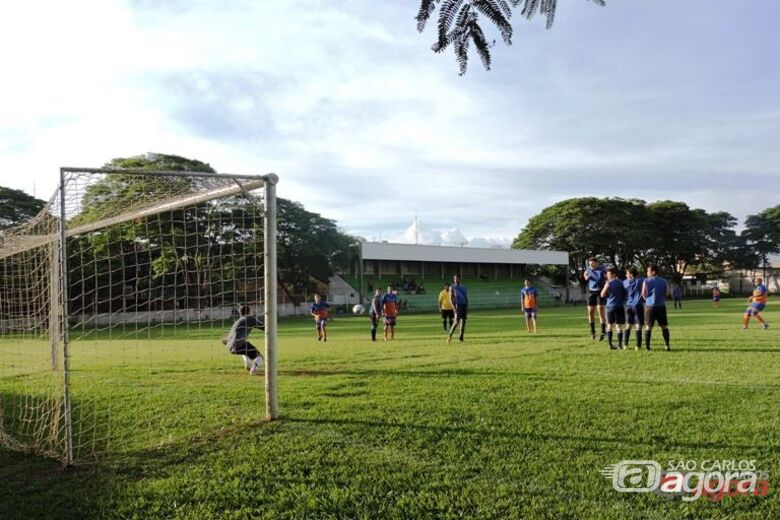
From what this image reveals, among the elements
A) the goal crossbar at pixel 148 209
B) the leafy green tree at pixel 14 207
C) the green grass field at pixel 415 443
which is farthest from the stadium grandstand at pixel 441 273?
the green grass field at pixel 415 443

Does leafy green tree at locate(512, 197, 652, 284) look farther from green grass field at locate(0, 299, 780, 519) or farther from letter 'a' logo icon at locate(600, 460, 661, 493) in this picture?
letter 'a' logo icon at locate(600, 460, 661, 493)

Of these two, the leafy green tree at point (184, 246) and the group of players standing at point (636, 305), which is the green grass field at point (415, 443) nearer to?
the leafy green tree at point (184, 246)

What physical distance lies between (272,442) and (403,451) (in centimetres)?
126

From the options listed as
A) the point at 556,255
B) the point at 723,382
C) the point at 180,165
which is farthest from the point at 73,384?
the point at 556,255

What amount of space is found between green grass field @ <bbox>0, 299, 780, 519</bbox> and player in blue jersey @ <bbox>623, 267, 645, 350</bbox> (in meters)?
2.61

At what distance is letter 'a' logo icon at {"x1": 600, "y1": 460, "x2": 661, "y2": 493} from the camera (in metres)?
4.07

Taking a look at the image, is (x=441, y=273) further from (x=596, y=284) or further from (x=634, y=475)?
(x=634, y=475)

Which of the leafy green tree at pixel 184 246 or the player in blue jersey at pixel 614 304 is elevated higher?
the leafy green tree at pixel 184 246

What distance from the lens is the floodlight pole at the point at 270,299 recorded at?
6.03 metres

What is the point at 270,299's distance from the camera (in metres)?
6.07

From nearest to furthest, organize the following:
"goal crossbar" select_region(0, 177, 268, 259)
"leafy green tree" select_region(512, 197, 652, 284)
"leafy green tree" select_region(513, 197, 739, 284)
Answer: "goal crossbar" select_region(0, 177, 268, 259)
"leafy green tree" select_region(512, 197, 652, 284)
"leafy green tree" select_region(513, 197, 739, 284)

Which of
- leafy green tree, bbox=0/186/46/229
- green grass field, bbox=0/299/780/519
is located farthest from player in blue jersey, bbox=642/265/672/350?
leafy green tree, bbox=0/186/46/229

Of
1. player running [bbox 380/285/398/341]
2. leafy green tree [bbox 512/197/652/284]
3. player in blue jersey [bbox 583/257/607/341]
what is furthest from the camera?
leafy green tree [bbox 512/197/652/284]

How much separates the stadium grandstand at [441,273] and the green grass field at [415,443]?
3798 centimetres
